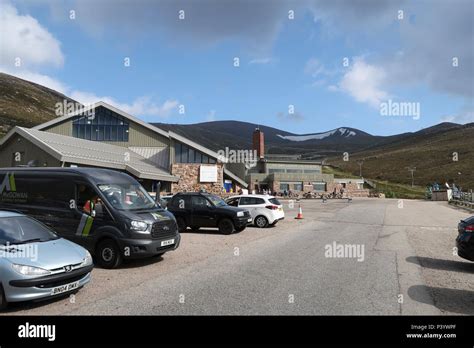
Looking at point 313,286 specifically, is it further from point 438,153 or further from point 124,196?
point 438,153

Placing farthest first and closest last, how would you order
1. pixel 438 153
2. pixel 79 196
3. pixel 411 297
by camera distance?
pixel 438 153 → pixel 79 196 → pixel 411 297

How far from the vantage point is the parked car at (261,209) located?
63.2 ft

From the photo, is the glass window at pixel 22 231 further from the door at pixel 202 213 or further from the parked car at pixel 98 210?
the door at pixel 202 213

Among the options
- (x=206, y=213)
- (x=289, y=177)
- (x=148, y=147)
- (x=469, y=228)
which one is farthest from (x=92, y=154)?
(x=289, y=177)

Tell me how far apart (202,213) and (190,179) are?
86.6 ft

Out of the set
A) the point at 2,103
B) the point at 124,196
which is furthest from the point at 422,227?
the point at 2,103

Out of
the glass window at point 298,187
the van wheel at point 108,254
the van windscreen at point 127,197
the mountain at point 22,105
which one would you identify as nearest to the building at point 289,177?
the glass window at point 298,187

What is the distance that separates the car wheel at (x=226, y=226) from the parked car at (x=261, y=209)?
3.38m

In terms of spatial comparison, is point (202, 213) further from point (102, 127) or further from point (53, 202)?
point (102, 127)

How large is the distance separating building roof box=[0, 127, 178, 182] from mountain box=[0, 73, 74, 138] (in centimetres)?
8597

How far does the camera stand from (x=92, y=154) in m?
33.2
